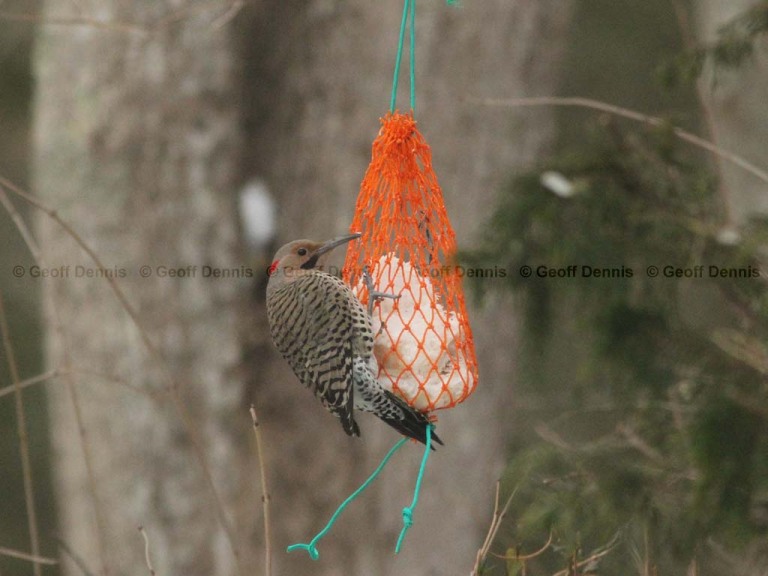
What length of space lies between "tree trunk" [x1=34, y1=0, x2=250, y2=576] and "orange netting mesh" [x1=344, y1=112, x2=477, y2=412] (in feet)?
6.60

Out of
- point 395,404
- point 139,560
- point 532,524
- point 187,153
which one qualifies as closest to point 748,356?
point 532,524

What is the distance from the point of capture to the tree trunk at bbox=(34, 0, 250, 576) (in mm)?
4438

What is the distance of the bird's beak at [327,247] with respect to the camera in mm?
2444

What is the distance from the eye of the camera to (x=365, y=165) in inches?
179

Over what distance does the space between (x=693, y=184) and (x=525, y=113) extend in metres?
2.16

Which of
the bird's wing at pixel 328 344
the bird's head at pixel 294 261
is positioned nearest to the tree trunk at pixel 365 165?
the bird's head at pixel 294 261

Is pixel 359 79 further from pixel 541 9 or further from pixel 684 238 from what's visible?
pixel 684 238

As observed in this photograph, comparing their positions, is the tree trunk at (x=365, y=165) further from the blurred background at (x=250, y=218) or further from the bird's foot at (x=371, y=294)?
the bird's foot at (x=371, y=294)

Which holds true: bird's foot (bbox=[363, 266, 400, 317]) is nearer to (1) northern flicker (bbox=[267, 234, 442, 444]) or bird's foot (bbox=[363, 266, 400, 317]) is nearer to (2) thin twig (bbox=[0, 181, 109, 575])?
(1) northern flicker (bbox=[267, 234, 442, 444])

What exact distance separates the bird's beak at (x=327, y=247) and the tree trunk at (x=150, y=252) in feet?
5.83

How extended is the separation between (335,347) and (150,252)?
2.25 metres

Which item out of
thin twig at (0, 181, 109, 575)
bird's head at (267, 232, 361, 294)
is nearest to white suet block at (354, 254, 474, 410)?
bird's head at (267, 232, 361, 294)

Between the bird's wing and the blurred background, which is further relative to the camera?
the blurred background

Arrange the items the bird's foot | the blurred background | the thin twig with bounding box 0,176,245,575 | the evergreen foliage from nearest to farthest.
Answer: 1. the thin twig with bounding box 0,176,245,575
2. the evergreen foliage
3. the bird's foot
4. the blurred background
